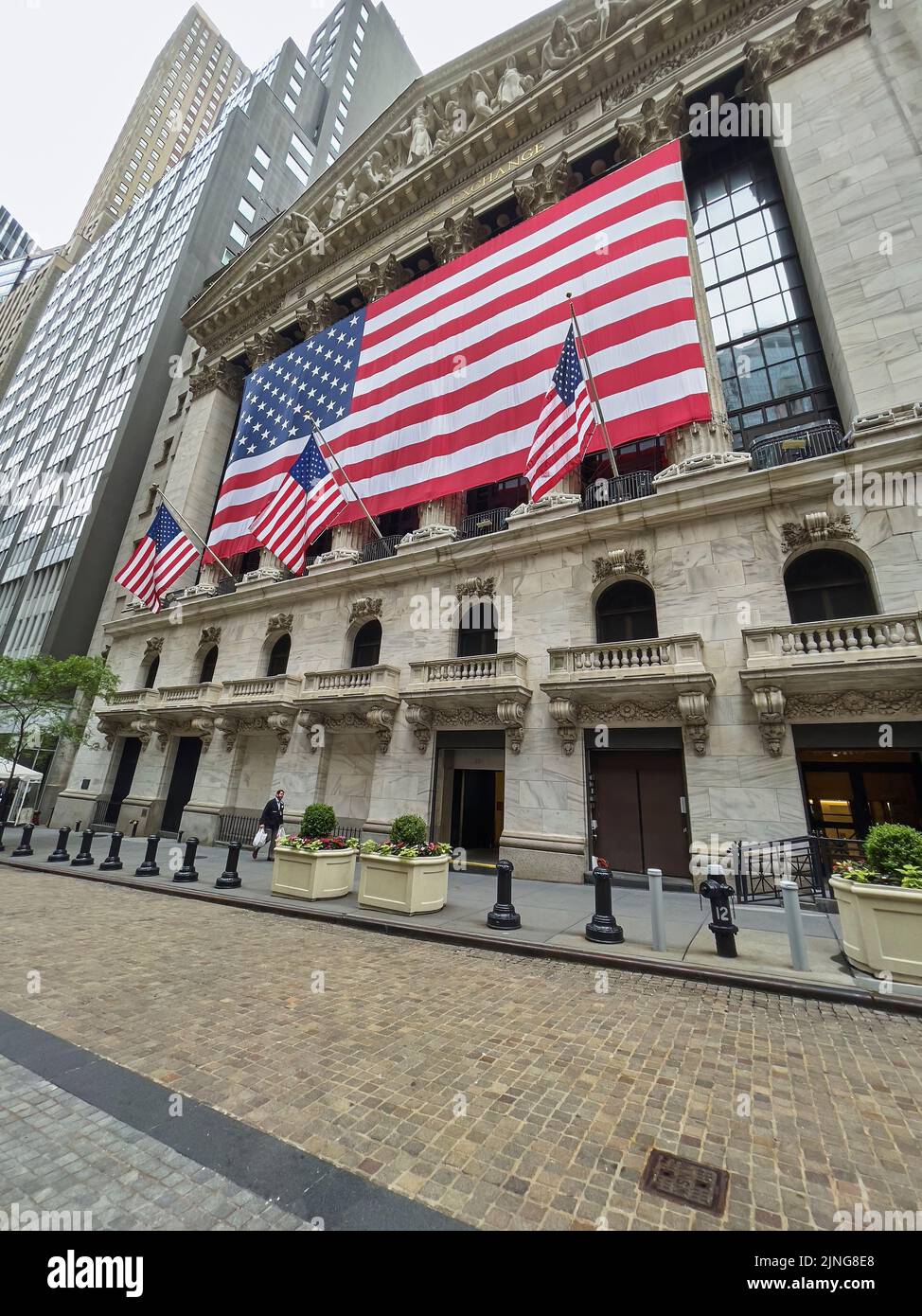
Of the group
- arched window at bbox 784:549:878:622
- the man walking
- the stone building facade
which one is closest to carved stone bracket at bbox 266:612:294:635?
the stone building facade

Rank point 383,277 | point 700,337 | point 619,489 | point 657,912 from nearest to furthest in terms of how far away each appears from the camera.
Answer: point 657,912 < point 700,337 < point 619,489 < point 383,277

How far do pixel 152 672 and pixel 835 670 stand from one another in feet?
91.0

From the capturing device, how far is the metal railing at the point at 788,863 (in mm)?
10125

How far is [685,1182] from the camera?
2873 millimetres

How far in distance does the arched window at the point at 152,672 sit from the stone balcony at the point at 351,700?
453 inches

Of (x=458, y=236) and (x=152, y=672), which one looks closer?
(x=458, y=236)

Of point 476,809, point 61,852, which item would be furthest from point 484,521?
point 61,852

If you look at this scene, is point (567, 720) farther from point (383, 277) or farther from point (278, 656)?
point (383, 277)

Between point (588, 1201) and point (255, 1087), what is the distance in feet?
7.97

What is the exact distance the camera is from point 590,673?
42.5 ft

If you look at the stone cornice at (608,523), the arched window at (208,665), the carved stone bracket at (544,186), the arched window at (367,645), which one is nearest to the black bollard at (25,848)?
the arched window at (208,665)

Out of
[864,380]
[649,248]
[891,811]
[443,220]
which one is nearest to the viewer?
[891,811]
